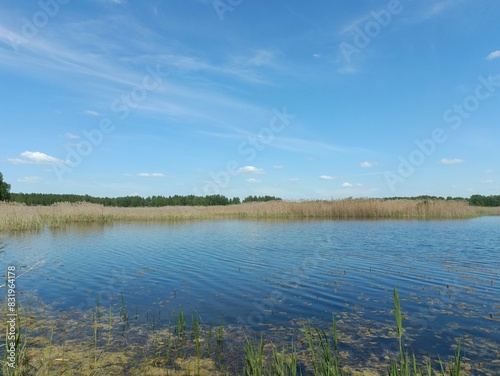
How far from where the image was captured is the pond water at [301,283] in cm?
820

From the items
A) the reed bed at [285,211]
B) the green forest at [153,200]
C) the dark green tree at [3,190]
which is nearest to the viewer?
the reed bed at [285,211]

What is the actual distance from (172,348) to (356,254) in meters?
13.1

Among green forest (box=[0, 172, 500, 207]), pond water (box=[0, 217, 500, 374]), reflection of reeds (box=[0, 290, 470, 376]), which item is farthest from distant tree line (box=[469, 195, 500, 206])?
reflection of reeds (box=[0, 290, 470, 376])

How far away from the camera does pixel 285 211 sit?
49219mm

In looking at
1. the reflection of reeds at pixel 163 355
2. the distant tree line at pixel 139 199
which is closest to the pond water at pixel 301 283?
the reflection of reeds at pixel 163 355

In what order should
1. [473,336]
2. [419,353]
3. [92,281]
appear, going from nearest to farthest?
[419,353], [473,336], [92,281]

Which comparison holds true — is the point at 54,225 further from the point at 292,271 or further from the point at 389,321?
the point at 389,321

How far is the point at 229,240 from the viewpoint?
966 inches

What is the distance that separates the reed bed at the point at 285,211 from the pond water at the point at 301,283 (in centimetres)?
1725

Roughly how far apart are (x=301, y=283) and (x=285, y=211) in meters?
37.1

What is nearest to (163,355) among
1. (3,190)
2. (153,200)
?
(3,190)

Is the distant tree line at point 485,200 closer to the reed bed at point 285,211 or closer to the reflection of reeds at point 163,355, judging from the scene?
the reed bed at point 285,211

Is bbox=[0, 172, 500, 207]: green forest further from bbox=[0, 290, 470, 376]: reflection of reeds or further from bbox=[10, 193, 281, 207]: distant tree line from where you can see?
bbox=[0, 290, 470, 376]: reflection of reeds

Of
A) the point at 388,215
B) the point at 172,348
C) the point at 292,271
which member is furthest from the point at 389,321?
the point at 388,215
